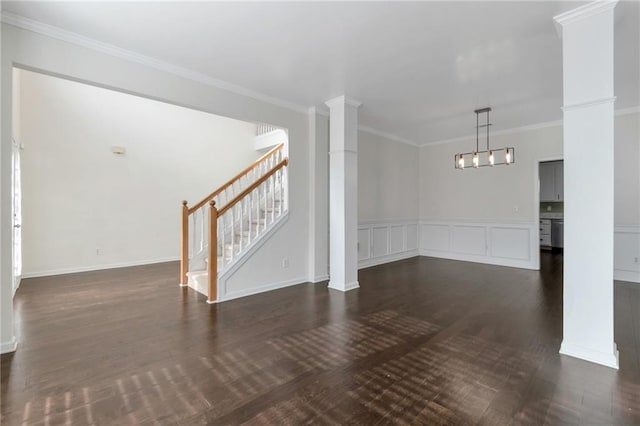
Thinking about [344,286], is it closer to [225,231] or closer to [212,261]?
[212,261]

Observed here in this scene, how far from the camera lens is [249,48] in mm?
3119

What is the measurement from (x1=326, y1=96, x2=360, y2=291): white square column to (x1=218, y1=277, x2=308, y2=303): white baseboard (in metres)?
0.56

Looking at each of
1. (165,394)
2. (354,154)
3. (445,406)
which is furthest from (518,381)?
(354,154)

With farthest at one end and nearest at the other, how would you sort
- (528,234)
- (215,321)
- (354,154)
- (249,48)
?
(528,234)
(354,154)
(215,321)
(249,48)

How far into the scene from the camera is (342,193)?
462cm

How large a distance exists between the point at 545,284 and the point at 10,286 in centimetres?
668

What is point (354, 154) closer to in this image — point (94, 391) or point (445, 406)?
point (445, 406)

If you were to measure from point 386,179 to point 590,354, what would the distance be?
484cm

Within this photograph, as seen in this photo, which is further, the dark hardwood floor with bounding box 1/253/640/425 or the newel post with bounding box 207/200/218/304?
the newel post with bounding box 207/200/218/304

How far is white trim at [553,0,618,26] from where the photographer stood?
7.75ft

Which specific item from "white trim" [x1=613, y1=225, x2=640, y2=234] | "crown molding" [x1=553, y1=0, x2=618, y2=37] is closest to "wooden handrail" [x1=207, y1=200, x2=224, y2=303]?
"crown molding" [x1=553, y1=0, x2=618, y2=37]

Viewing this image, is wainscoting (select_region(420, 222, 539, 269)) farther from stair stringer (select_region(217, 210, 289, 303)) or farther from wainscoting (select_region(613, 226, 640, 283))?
stair stringer (select_region(217, 210, 289, 303))

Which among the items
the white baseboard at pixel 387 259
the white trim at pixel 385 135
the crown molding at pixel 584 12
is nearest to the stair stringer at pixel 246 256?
the white baseboard at pixel 387 259

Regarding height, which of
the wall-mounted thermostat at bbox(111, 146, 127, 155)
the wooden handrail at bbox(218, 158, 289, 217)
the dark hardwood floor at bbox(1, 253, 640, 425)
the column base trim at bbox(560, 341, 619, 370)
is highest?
the wall-mounted thermostat at bbox(111, 146, 127, 155)
